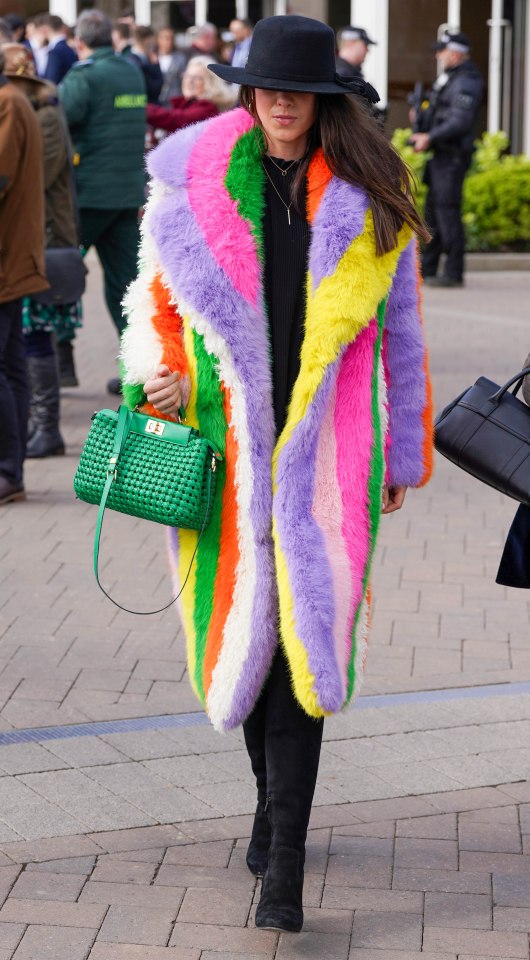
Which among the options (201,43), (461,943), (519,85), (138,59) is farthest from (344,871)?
(519,85)

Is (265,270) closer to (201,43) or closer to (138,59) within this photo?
(138,59)

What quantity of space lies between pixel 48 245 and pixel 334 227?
16.8 ft

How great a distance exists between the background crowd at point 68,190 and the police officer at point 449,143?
0.02 metres

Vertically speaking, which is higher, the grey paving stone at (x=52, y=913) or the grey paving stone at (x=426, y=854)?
the grey paving stone at (x=52, y=913)

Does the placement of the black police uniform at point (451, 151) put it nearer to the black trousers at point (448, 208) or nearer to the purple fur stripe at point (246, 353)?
the black trousers at point (448, 208)

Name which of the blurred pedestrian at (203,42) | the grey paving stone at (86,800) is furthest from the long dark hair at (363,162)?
the blurred pedestrian at (203,42)

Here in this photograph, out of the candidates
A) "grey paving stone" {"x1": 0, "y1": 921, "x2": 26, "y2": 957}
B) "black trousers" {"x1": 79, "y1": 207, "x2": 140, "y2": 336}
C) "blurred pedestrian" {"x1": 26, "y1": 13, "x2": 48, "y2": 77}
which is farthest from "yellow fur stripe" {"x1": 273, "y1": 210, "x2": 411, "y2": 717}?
"blurred pedestrian" {"x1": 26, "y1": 13, "x2": 48, "y2": 77}

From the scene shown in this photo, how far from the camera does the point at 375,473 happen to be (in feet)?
11.0

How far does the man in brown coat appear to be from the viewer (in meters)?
6.74

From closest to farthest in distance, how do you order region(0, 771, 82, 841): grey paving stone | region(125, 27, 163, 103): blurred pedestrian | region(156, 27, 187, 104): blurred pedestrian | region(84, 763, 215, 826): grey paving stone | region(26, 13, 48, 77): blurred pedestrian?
region(0, 771, 82, 841): grey paving stone, region(84, 763, 215, 826): grey paving stone, region(125, 27, 163, 103): blurred pedestrian, region(26, 13, 48, 77): blurred pedestrian, region(156, 27, 187, 104): blurred pedestrian

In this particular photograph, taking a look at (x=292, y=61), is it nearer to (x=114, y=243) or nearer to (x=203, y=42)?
(x=114, y=243)

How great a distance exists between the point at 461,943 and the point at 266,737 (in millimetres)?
609

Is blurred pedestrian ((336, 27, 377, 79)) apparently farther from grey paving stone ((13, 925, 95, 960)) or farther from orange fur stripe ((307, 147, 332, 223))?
grey paving stone ((13, 925, 95, 960))

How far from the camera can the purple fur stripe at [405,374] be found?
341cm
